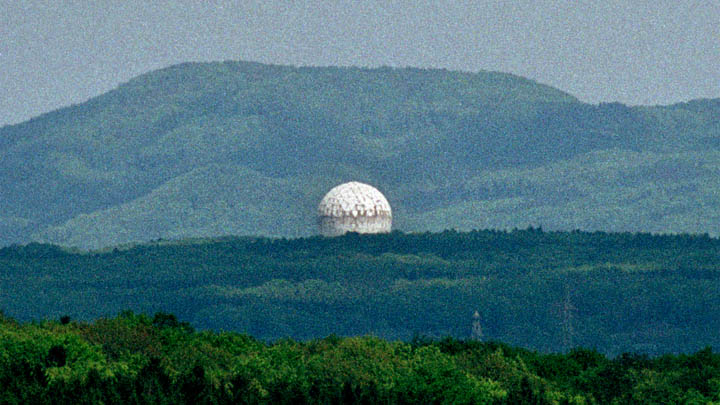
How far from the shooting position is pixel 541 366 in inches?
6447

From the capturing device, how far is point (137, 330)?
16288cm

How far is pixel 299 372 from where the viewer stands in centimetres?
14988

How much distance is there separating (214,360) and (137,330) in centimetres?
1092

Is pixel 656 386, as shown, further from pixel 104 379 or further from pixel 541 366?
pixel 104 379

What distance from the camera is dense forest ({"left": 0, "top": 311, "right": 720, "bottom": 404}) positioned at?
132m

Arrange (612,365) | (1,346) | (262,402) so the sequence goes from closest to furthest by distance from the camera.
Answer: (262,402) → (1,346) → (612,365)

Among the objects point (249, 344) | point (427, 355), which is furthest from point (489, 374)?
point (249, 344)

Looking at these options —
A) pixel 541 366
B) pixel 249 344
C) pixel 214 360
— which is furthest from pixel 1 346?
pixel 541 366

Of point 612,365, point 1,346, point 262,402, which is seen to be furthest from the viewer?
point 612,365

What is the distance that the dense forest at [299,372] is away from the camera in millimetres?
132125

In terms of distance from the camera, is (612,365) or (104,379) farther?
(612,365)

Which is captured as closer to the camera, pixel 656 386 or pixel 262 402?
pixel 262 402

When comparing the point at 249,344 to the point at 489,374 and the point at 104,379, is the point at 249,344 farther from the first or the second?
the point at 104,379

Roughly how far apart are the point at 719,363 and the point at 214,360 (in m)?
31.5
